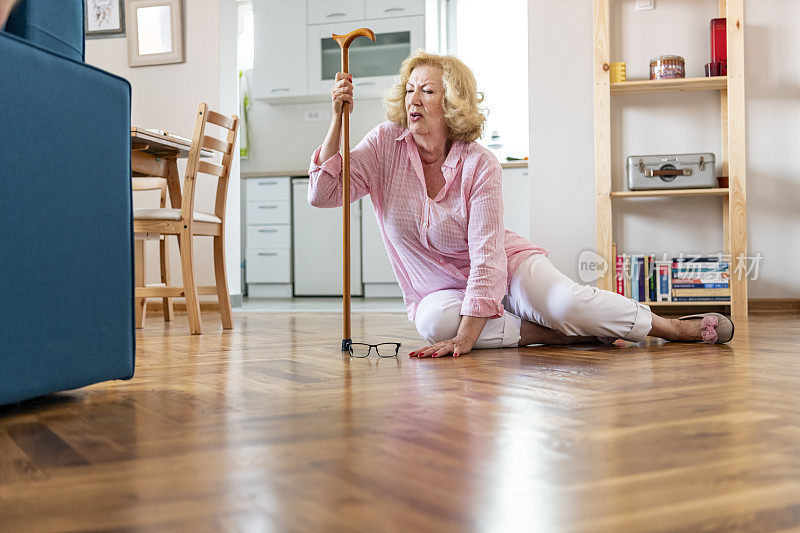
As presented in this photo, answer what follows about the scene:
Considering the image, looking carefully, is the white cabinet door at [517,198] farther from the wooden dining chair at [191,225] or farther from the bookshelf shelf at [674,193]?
the wooden dining chair at [191,225]

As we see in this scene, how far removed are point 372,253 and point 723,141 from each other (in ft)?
8.48

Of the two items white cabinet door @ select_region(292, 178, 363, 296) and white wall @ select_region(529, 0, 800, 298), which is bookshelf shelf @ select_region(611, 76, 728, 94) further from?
white cabinet door @ select_region(292, 178, 363, 296)

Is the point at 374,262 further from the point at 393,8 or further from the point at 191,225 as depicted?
the point at 191,225

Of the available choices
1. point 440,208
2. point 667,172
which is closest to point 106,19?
point 667,172

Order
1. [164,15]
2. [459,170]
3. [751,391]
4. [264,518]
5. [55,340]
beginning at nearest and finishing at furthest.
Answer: [264,518], [55,340], [751,391], [459,170], [164,15]

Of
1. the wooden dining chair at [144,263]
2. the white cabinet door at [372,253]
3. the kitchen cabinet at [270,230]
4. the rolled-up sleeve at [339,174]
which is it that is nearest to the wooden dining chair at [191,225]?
the wooden dining chair at [144,263]

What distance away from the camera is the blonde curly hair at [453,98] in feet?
6.47

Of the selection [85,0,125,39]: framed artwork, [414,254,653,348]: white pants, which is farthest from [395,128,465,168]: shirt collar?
[85,0,125,39]: framed artwork

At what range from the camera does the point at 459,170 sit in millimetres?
2008

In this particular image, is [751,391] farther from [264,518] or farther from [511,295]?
[264,518]

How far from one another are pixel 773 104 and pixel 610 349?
2.46 metres

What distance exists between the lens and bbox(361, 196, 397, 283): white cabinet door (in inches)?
218

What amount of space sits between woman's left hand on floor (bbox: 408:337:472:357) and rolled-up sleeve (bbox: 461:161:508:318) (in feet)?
0.25

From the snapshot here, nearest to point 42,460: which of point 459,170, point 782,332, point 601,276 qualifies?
point 459,170
